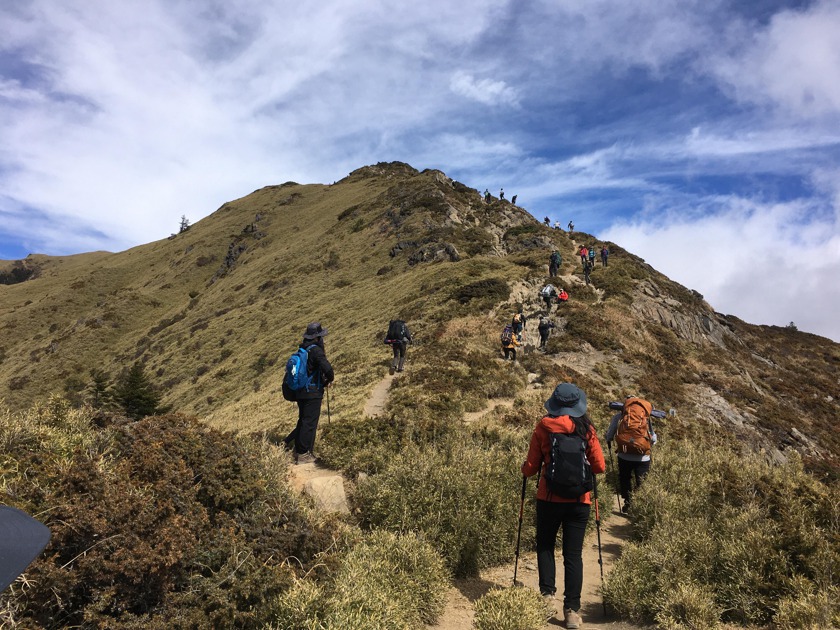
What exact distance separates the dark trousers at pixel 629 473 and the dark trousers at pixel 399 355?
34.4 ft

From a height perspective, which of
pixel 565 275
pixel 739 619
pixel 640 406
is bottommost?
pixel 739 619

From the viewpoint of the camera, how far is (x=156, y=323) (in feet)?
182

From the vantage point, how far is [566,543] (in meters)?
5.29

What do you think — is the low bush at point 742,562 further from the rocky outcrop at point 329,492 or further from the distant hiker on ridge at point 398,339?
the distant hiker on ridge at point 398,339

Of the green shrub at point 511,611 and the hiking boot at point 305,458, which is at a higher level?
the hiking boot at point 305,458

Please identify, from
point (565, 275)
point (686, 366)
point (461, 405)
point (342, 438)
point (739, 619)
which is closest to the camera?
point (739, 619)

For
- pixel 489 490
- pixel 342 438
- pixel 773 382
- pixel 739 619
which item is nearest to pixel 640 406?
pixel 489 490

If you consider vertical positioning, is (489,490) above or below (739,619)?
above

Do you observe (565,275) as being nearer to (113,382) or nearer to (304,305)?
(304,305)

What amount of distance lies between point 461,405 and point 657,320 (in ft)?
68.6

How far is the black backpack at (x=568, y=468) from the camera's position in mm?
5016

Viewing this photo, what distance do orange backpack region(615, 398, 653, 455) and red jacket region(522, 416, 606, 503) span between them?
3.28m

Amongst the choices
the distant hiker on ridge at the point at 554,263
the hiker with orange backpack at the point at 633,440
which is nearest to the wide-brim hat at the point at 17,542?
the hiker with orange backpack at the point at 633,440

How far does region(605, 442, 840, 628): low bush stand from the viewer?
444cm
